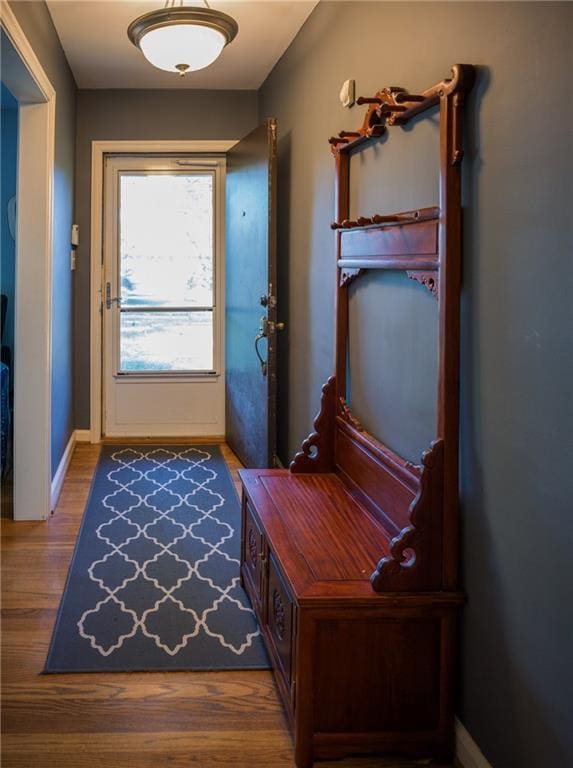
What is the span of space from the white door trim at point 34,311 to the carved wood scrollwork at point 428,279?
7.16 feet

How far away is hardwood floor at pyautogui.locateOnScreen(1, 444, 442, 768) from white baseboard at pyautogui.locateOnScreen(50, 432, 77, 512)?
4.52ft

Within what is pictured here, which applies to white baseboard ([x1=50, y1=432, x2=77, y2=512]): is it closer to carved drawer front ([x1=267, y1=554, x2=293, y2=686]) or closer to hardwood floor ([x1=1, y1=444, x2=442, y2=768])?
hardwood floor ([x1=1, y1=444, x2=442, y2=768])

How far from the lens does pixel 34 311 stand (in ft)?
12.5

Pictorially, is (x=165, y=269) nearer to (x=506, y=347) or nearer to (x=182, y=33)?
(x=182, y=33)

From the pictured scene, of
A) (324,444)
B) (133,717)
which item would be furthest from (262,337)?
(133,717)

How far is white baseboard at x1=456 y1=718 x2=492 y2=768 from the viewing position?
190 cm

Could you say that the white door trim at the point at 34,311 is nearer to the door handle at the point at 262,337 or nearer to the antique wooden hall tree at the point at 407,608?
the door handle at the point at 262,337

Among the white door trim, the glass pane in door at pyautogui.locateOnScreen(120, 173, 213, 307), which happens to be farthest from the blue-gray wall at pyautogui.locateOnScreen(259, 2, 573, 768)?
the glass pane in door at pyautogui.locateOnScreen(120, 173, 213, 307)

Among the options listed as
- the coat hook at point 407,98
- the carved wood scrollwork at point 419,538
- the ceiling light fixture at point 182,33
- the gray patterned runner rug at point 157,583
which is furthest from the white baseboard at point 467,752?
the ceiling light fixture at point 182,33

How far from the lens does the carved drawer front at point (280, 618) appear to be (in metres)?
2.10

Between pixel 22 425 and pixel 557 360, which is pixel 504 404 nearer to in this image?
pixel 557 360

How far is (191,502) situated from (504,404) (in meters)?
2.68

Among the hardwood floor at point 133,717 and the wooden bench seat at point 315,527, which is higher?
the wooden bench seat at point 315,527

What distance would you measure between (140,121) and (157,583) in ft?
11.6
